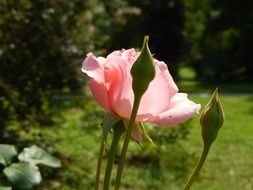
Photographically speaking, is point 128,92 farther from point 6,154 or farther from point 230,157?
point 230,157

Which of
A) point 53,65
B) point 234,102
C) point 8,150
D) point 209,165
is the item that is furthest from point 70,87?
point 234,102

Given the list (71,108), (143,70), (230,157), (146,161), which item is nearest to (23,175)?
(143,70)

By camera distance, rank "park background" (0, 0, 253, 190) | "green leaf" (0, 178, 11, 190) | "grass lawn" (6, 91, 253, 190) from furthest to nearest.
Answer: "grass lawn" (6, 91, 253, 190), "park background" (0, 0, 253, 190), "green leaf" (0, 178, 11, 190)

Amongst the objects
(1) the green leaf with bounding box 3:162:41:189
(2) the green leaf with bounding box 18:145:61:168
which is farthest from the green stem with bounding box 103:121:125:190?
(2) the green leaf with bounding box 18:145:61:168

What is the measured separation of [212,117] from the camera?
89cm

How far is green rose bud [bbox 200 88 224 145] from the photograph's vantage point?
0.89 metres

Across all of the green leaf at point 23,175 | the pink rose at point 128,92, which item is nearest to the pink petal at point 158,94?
the pink rose at point 128,92

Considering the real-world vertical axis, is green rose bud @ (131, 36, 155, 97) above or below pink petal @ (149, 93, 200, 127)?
above

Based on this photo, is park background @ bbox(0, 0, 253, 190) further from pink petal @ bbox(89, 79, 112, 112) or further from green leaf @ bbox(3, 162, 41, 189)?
pink petal @ bbox(89, 79, 112, 112)

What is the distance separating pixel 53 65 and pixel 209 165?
2393 mm

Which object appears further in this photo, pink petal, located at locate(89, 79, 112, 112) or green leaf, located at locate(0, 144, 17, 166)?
green leaf, located at locate(0, 144, 17, 166)

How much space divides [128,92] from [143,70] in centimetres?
9

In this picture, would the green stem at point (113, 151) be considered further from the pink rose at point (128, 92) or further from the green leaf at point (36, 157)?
the green leaf at point (36, 157)

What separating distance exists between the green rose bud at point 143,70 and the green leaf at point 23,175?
0.60 m
